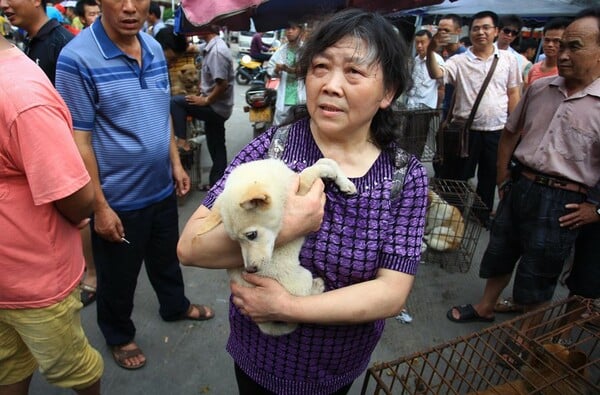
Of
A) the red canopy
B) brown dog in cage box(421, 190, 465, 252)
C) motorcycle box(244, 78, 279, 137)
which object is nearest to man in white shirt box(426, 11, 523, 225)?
brown dog in cage box(421, 190, 465, 252)

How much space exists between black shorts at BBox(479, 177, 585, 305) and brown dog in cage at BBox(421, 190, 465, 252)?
1.14 meters

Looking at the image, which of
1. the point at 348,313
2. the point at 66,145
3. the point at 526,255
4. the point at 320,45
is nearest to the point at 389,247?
the point at 348,313

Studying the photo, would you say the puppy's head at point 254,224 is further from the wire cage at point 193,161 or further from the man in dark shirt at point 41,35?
the wire cage at point 193,161

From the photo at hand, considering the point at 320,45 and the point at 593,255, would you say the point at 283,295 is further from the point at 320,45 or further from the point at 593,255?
the point at 593,255

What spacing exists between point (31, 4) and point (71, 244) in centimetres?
217

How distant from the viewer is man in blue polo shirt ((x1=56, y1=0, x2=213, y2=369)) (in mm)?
2041

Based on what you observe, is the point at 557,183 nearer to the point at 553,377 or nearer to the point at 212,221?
the point at 553,377

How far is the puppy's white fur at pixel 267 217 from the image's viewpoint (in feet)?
3.71

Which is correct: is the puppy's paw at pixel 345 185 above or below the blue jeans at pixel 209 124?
above

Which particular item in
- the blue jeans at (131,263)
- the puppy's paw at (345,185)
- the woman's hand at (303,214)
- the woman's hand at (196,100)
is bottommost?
the blue jeans at (131,263)

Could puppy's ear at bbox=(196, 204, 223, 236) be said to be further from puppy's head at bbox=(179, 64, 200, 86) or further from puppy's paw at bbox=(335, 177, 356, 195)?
puppy's head at bbox=(179, 64, 200, 86)

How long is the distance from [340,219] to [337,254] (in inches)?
4.7

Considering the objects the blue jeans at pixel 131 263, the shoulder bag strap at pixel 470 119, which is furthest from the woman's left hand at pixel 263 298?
the shoulder bag strap at pixel 470 119

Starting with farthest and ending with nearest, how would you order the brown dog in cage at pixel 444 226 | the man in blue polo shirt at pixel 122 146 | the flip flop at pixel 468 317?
the brown dog in cage at pixel 444 226
the flip flop at pixel 468 317
the man in blue polo shirt at pixel 122 146
